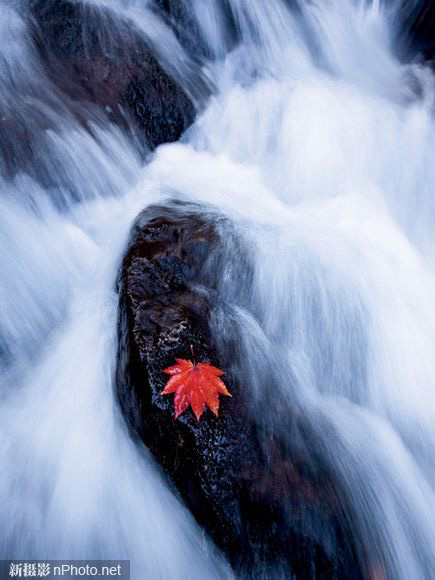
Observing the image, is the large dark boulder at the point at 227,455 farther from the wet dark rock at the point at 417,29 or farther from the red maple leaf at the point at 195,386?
the wet dark rock at the point at 417,29

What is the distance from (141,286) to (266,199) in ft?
7.20

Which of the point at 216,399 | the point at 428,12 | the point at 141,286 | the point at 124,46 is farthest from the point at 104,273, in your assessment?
the point at 428,12

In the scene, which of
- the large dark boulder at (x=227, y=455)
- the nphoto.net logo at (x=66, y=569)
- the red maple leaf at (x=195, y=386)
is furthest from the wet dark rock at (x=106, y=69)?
the nphoto.net logo at (x=66, y=569)

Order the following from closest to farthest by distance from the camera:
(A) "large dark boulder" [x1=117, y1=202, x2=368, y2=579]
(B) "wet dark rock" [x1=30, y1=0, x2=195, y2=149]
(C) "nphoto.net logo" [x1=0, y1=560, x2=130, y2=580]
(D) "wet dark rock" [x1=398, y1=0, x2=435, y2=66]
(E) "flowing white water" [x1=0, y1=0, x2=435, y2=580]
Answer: (A) "large dark boulder" [x1=117, y1=202, x2=368, y2=579] < (C) "nphoto.net logo" [x1=0, y1=560, x2=130, y2=580] < (E) "flowing white water" [x1=0, y1=0, x2=435, y2=580] < (B) "wet dark rock" [x1=30, y1=0, x2=195, y2=149] < (D) "wet dark rock" [x1=398, y1=0, x2=435, y2=66]

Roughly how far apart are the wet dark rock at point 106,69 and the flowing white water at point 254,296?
197 mm

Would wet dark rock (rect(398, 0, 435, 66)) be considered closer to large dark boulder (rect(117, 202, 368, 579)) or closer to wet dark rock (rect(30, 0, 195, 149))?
wet dark rock (rect(30, 0, 195, 149))

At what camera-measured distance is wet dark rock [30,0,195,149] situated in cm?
436

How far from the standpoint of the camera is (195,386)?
2180 millimetres

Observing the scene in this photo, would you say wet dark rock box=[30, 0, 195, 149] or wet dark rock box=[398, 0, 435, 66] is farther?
wet dark rock box=[398, 0, 435, 66]

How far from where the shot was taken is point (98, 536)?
7.49 feet

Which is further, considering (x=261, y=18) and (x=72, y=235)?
(x=261, y=18)

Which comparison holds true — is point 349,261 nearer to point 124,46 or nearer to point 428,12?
point 124,46

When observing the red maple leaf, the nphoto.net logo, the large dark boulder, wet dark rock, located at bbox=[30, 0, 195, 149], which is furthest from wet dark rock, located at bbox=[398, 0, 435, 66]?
the nphoto.net logo

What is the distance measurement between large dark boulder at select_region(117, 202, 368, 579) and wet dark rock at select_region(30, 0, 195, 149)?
241cm
